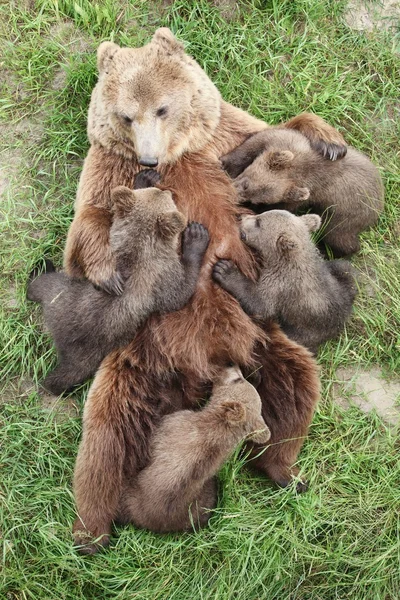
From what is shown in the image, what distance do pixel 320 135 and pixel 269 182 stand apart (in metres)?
0.62

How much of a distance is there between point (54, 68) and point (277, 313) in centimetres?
312

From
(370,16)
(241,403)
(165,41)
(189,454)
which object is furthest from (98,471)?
(370,16)

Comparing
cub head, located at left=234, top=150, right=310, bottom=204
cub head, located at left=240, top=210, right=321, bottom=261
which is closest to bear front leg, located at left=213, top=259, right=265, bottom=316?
cub head, located at left=240, top=210, right=321, bottom=261

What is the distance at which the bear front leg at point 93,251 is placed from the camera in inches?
231

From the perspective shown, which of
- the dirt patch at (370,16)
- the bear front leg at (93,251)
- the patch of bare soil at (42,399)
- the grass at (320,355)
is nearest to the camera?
→ the bear front leg at (93,251)

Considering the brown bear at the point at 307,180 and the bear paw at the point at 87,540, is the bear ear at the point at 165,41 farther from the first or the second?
the bear paw at the point at 87,540

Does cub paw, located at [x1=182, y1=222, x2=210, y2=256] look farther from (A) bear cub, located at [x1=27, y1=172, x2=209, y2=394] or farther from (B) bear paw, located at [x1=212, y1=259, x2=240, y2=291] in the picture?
(B) bear paw, located at [x1=212, y1=259, x2=240, y2=291]

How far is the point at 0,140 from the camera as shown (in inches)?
275

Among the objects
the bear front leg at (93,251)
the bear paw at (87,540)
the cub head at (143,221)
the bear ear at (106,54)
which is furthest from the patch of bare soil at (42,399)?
the bear ear at (106,54)

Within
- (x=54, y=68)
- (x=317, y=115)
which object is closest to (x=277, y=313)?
(x=317, y=115)

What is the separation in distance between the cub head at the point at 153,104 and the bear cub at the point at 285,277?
2.76ft

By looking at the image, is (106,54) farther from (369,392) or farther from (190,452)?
(369,392)

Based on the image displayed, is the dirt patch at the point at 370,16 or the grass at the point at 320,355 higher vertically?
the dirt patch at the point at 370,16

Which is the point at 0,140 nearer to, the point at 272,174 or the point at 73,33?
the point at 73,33
